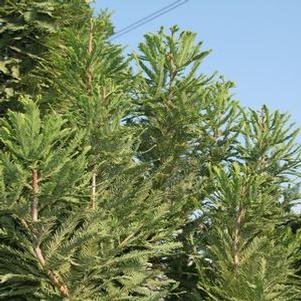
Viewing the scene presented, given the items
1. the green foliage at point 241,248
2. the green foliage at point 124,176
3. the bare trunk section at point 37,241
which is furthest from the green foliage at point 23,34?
the green foliage at point 241,248

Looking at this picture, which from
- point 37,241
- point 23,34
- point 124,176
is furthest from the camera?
point 23,34

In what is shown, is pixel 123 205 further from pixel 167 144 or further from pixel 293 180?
pixel 293 180

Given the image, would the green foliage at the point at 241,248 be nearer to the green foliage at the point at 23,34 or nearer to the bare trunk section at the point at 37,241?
the bare trunk section at the point at 37,241

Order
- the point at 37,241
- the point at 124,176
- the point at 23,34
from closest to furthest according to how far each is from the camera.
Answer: the point at 37,241 < the point at 124,176 < the point at 23,34

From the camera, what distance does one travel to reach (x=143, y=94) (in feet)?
18.5

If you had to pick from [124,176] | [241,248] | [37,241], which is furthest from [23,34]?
[241,248]

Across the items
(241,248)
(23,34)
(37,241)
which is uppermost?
(23,34)

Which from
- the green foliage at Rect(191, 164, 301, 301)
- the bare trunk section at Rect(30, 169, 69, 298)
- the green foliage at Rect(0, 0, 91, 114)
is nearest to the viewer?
the bare trunk section at Rect(30, 169, 69, 298)

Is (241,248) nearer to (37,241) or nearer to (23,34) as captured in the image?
(37,241)

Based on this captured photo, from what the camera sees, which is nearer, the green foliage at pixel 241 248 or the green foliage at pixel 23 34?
the green foliage at pixel 241 248

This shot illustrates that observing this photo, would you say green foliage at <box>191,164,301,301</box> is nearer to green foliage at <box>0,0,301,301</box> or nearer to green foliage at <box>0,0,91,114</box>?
green foliage at <box>0,0,301,301</box>

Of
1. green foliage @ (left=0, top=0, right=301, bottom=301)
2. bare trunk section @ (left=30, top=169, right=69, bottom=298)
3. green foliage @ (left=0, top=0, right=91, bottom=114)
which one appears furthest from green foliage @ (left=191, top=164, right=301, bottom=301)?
green foliage @ (left=0, top=0, right=91, bottom=114)

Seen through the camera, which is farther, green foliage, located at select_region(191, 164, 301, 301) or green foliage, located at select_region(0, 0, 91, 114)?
green foliage, located at select_region(0, 0, 91, 114)

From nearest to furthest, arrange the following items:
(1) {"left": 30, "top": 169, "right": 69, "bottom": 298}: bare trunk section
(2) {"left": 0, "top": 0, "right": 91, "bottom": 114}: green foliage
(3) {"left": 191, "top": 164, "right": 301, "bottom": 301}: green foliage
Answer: (1) {"left": 30, "top": 169, "right": 69, "bottom": 298}: bare trunk section → (3) {"left": 191, "top": 164, "right": 301, "bottom": 301}: green foliage → (2) {"left": 0, "top": 0, "right": 91, "bottom": 114}: green foliage
